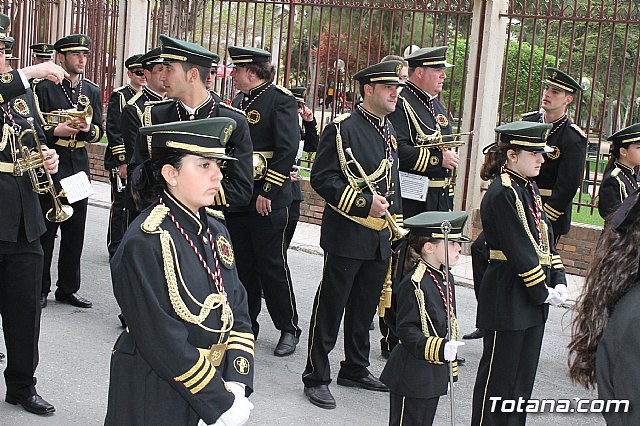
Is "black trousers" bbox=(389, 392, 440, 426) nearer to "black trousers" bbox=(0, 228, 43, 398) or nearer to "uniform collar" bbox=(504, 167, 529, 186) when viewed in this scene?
"uniform collar" bbox=(504, 167, 529, 186)

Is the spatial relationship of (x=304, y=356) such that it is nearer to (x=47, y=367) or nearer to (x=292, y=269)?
(x=47, y=367)

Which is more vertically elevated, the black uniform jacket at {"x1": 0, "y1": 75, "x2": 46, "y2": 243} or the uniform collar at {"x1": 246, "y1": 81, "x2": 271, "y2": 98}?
the uniform collar at {"x1": 246, "y1": 81, "x2": 271, "y2": 98}

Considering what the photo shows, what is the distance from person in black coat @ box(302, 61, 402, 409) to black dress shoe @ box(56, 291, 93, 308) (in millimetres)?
2467

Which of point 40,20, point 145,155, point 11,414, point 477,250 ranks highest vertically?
point 40,20

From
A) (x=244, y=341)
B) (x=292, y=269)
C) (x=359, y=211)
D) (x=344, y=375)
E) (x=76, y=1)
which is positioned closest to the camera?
(x=244, y=341)

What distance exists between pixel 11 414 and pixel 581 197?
652 cm

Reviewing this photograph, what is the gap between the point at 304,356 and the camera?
7.04m

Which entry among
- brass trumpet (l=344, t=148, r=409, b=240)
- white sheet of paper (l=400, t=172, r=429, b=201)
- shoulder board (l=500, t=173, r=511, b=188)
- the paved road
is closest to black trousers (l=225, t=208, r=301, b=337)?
the paved road

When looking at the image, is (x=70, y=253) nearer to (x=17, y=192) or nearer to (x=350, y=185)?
(x=17, y=192)

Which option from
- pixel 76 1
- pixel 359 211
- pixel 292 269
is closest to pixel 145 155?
pixel 359 211

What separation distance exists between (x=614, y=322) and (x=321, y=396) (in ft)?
12.2

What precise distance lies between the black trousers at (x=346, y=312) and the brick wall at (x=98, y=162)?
8755 millimetres

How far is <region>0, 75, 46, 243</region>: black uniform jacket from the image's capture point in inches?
214

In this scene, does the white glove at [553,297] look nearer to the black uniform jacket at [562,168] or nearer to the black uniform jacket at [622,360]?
the black uniform jacket at [562,168]
